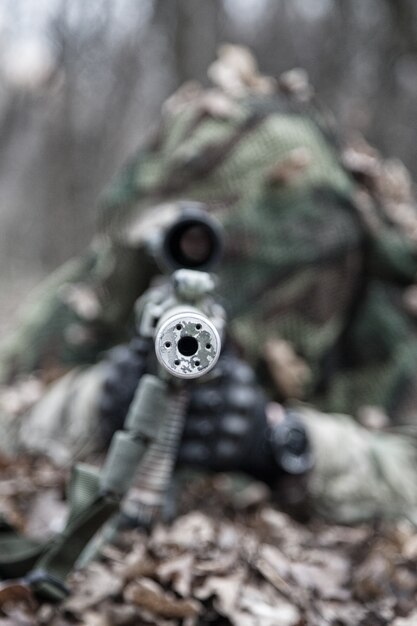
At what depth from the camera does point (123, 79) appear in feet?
38.3

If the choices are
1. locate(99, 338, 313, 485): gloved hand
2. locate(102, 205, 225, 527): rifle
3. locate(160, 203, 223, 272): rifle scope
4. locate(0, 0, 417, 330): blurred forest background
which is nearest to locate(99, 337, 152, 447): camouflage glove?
locate(99, 338, 313, 485): gloved hand

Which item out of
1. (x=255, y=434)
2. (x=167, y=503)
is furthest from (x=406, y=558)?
(x=167, y=503)

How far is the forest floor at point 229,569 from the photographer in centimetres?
200

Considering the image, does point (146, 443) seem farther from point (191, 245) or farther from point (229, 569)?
point (229, 569)

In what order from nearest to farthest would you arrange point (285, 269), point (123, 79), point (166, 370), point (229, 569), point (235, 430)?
1. point (166, 370)
2. point (229, 569)
3. point (235, 430)
4. point (285, 269)
5. point (123, 79)

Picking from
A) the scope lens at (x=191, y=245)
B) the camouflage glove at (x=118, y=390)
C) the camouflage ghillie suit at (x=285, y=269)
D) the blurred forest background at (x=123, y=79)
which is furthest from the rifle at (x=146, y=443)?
the blurred forest background at (x=123, y=79)

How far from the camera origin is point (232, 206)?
2908 millimetres

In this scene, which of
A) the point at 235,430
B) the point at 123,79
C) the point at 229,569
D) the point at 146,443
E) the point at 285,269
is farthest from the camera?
the point at 123,79

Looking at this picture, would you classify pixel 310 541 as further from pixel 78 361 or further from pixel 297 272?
pixel 78 361

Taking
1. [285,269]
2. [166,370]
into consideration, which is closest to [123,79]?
[285,269]

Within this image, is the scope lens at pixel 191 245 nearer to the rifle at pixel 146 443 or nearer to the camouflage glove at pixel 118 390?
the rifle at pixel 146 443

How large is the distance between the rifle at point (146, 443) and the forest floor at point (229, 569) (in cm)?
11

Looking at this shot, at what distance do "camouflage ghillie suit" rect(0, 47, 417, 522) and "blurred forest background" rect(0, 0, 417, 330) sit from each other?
5.74 m

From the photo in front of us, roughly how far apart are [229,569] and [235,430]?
36 cm
